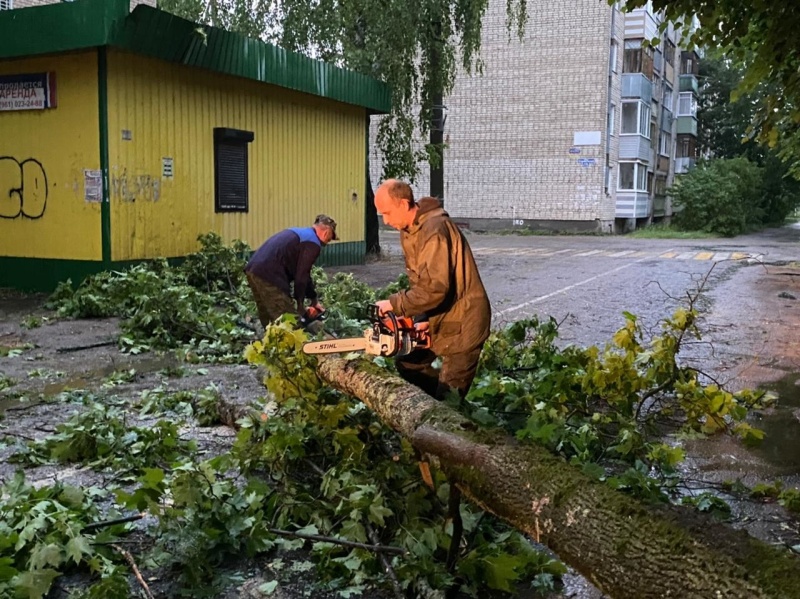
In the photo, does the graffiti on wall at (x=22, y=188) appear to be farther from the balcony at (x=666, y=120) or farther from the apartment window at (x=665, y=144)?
the balcony at (x=666, y=120)

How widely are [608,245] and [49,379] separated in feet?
79.8

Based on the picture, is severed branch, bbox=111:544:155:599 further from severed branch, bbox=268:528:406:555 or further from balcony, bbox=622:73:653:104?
balcony, bbox=622:73:653:104

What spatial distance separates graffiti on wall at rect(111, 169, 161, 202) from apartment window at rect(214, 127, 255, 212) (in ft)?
4.90

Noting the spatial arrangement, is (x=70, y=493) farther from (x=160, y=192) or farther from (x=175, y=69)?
(x=175, y=69)

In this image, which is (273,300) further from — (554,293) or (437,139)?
(437,139)

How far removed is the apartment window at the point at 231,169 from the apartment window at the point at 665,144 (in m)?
37.7

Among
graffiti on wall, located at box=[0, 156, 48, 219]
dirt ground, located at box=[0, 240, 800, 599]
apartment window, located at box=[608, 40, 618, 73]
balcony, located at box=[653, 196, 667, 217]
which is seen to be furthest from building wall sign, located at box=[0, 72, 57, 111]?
balcony, located at box=[653, 196, 667, 217]

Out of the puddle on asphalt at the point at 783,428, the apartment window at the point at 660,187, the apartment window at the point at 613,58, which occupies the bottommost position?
the puddle on asphalt at the point at 783,428

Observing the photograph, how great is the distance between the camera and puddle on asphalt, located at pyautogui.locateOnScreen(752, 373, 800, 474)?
16.9ft

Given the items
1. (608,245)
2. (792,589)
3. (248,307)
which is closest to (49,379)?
(248,307)

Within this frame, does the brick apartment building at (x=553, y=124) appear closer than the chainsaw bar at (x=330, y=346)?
No

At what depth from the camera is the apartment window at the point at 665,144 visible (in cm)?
4630

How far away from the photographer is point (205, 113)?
1277cm

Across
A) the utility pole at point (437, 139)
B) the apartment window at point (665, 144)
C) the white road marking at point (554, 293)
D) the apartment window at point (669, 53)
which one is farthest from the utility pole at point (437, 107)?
the apartment window at point (669, 53)
